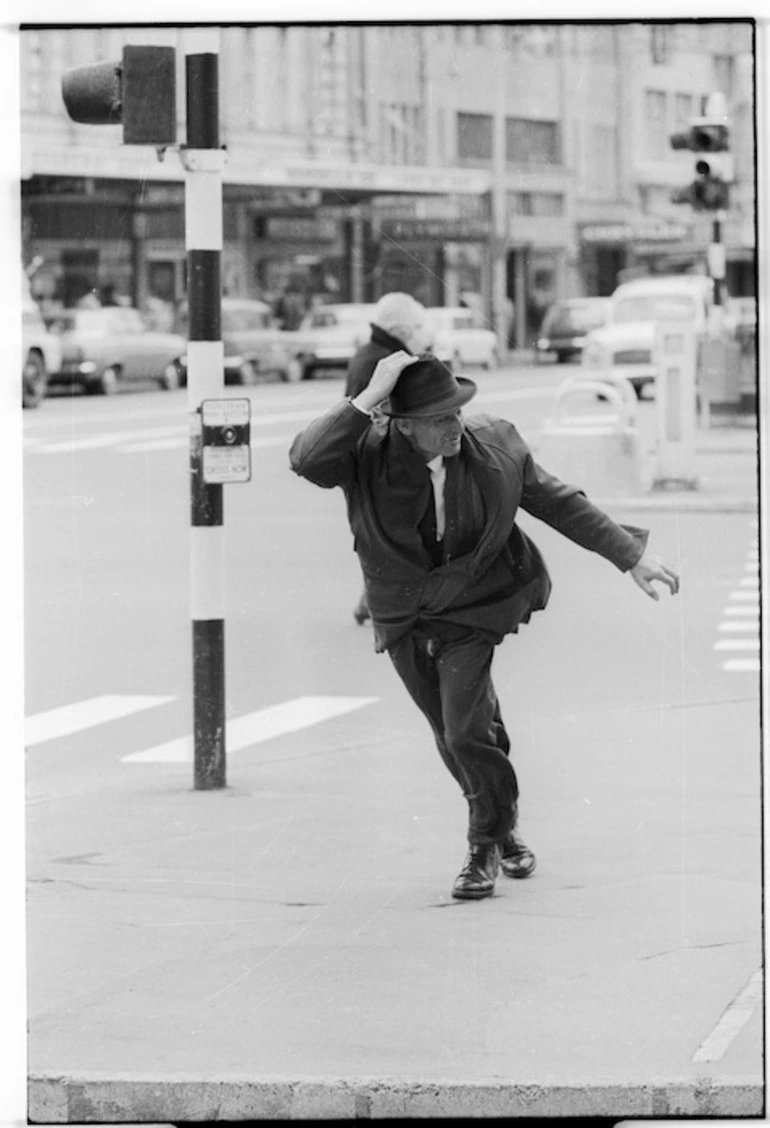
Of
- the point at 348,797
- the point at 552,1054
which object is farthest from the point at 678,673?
the point at 552,1054

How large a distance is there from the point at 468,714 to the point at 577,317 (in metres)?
23.9

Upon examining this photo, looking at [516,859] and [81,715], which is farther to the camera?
[81,715]

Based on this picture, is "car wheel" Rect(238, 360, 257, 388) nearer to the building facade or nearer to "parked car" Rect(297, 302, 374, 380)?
"parked car" Rect(297, 302, 374, 380)

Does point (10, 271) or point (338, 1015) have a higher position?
point (10, 271)

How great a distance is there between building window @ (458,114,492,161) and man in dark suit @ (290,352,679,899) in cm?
290

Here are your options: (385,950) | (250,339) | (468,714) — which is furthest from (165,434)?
(385,950)

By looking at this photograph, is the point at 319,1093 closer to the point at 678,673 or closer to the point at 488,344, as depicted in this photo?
the point at 678,673

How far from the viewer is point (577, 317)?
97.2 feet

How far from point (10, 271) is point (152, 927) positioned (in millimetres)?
2148

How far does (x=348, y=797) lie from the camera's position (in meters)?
7.62

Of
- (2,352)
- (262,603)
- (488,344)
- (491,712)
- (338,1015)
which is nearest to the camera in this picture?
(2,352)

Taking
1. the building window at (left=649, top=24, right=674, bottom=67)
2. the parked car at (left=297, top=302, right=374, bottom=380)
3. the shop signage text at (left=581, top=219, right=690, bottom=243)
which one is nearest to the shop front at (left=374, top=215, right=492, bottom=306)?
the parked car at (left=297, top=302, right=374, bottom=380)

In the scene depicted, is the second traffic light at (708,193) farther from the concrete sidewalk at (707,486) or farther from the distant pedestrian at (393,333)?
the distant pedestrian at (393,333)

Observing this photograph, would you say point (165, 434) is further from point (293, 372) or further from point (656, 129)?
point (656, 129)
